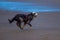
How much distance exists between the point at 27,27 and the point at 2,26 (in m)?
0.10

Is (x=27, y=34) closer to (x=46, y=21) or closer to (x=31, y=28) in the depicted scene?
(x=31, y=28)

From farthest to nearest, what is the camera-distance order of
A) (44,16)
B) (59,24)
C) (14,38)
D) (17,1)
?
1. (17,1)
2. (44,16)
3. (59,24)
4. (14,38)

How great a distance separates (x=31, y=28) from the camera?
0.78 m

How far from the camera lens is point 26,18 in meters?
0.72

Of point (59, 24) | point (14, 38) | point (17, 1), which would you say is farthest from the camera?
point (17, 1)

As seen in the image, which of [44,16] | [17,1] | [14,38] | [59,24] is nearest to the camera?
[14,38]

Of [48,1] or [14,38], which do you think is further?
[48,1]

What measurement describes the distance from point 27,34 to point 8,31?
2.8 inches

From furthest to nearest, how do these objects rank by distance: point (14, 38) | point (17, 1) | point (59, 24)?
1. point (17, 1)
2. point (59, 24)
3. point (14, 38)

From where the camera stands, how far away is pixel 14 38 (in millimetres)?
690

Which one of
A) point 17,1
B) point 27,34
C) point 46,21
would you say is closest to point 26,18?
point 27,34

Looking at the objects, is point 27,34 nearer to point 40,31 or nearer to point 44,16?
point 40,31

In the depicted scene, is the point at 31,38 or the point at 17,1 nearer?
the point at 31,38

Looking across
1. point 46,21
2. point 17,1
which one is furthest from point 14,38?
point 17,1
